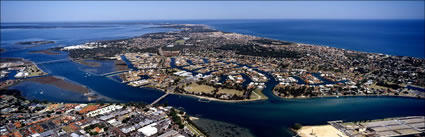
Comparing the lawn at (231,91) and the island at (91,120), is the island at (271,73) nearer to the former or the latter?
the lawn at (231,91)

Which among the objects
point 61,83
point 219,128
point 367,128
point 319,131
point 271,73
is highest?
point 271,73

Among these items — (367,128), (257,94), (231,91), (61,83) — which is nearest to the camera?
(367,128)

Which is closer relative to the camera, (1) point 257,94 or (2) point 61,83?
(1) point 257,94

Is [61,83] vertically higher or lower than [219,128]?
higher

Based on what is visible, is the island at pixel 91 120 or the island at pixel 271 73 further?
the island at pixel 271 73

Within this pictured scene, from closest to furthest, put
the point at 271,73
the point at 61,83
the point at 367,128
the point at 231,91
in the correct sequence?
the point at 367,128, the point at 231,91, the point at 61,83, the point at 271,73

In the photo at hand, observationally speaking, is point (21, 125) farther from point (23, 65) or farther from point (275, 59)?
point (275, 59)

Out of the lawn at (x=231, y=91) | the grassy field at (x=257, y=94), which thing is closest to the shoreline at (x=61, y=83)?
the lawn at (x=231, y=91)

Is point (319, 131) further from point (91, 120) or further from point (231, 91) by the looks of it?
point (91, 120)

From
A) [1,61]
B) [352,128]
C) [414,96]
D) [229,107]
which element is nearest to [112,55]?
[1,61]

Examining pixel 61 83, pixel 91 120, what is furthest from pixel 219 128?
pixel 61 83
